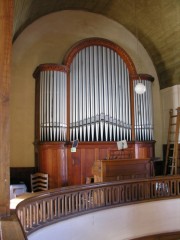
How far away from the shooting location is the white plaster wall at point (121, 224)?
13.6 feet

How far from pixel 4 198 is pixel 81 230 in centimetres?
228

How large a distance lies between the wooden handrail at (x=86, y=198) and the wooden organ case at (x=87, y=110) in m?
1.55

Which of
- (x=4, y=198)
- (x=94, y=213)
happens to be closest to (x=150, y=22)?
(x=94, y=213)

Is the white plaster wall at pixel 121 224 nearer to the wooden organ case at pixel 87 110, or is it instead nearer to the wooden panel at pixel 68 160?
the wooden panel at pixel 68 160

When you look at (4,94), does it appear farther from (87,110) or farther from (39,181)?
(87,110)

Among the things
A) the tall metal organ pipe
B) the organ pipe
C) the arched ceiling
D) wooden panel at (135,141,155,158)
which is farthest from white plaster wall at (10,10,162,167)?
wooden panel at (135,141,155,158)

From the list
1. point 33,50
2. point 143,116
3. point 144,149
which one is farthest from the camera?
point 143,116

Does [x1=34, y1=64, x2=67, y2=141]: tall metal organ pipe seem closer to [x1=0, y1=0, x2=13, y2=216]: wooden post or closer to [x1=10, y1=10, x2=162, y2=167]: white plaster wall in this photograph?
[x1=10, y1=10, x2=162, y2=167]: white plaster wall

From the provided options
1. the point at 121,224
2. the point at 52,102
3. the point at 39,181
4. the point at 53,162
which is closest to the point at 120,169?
the point at 121,224

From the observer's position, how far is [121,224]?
5117 millimetres

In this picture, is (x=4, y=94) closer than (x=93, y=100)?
Yes

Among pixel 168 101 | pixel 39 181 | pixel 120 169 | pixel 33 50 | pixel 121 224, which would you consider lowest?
pixel 121 224

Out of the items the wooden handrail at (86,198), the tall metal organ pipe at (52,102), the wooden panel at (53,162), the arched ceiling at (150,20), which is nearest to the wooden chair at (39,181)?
the wooden panel at (53,162)

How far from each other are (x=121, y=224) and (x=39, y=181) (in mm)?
2382
